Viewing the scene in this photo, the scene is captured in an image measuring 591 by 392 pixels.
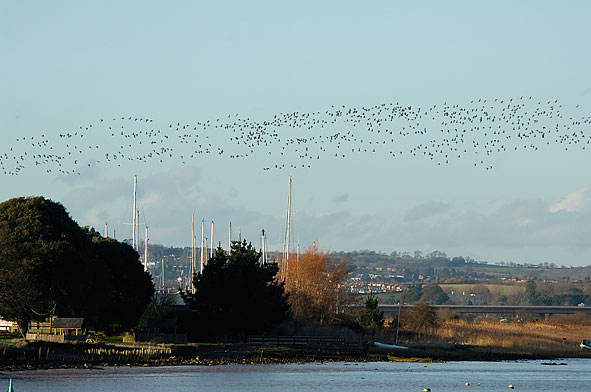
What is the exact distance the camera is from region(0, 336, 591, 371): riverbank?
69.2m

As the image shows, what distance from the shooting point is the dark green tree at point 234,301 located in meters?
87.4

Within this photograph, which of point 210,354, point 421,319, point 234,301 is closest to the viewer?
point 210,354

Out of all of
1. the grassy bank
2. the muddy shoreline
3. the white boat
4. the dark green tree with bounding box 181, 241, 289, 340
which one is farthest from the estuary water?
the white boat

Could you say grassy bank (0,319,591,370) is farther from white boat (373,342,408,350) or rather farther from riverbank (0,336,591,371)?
white boat (373,342,408,350)

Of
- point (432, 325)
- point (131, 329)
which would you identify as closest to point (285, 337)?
point (131, 329)

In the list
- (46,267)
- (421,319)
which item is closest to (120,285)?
(46,267)

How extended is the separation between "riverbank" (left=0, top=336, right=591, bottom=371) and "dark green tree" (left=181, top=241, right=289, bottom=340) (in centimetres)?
352

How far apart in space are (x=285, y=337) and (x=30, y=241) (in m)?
24.5

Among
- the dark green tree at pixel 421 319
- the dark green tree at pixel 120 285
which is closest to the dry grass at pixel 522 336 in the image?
the dark green tree at pixel 421 319

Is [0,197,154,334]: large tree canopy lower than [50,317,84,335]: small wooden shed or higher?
higher

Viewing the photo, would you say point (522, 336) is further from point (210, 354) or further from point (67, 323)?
point (67, 323)

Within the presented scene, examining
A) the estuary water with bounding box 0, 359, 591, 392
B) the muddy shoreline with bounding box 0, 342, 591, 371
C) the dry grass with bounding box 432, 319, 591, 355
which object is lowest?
the estuary water with bounding box 0, 359, 591, 392

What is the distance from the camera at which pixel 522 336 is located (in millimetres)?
119938

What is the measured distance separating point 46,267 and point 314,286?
39616 millimetres
